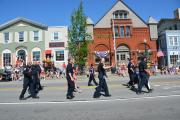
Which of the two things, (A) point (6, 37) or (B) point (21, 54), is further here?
(A) point (6, 37)

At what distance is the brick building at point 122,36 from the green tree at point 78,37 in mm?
9398

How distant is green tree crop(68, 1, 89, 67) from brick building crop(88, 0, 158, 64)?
9398 mm

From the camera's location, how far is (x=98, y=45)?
1687 inches

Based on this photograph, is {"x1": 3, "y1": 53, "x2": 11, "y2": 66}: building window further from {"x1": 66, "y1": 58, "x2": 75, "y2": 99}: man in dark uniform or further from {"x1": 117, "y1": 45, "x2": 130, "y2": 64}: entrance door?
{"x1": 66, "y1": 58, "x2": 75, "y2": 99}: man in dark uniform

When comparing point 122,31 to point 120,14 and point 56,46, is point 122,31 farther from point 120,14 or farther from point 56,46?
point 56,46

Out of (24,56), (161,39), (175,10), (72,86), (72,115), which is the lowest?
(72,115)

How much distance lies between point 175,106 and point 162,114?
4.59 ft

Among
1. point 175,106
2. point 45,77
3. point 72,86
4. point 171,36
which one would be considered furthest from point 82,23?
point 175,106

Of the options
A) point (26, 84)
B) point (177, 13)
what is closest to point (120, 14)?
point (177, 13)

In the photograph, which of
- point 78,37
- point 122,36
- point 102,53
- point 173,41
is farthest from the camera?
point 173,41

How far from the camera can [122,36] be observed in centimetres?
4331

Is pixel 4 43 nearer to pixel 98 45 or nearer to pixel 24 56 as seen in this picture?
pixel 24 56

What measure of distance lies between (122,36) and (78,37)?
12638 mm

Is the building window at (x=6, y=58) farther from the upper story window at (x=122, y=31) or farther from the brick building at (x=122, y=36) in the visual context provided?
the upper story window at (x=122, y=31)
